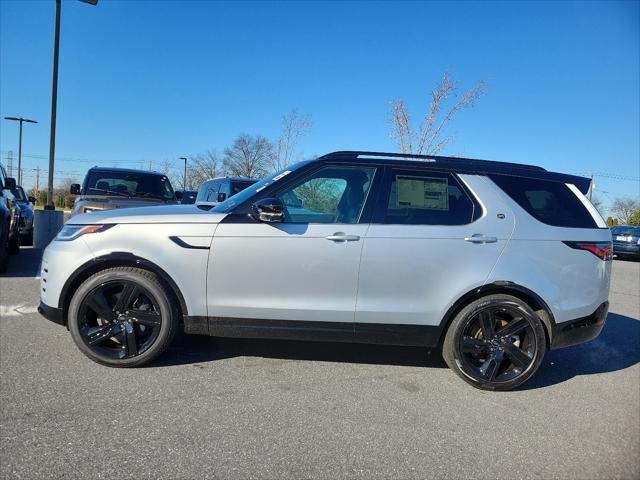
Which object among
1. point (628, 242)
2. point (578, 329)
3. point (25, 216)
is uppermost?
point (628, 242)

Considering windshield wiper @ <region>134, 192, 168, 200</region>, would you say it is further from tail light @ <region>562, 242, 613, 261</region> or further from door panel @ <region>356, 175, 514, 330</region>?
tail light @ <region>562, 242, 613, 261</region>

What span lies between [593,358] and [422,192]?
2732mm

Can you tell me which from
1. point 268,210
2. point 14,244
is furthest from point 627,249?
point 14,244

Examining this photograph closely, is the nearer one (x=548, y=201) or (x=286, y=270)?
(x=286, y=270)

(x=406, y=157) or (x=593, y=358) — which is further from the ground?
(x=406, y=157)

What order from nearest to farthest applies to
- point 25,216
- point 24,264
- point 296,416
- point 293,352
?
1. point 296,416
2. point 293,352
3. point 24,264
4. point 25,216

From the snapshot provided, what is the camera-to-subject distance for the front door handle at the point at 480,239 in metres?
3.65

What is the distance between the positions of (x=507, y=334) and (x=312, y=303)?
63.6 inches

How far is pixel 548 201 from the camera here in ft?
12.7

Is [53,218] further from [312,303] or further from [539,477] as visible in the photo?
[539,477]

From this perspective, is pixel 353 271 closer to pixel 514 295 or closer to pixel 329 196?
pixel 329 196

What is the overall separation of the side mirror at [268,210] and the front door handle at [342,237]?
0.43m

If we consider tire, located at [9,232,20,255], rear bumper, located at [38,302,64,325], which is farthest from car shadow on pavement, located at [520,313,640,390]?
tire, located at [9,232,20,255]

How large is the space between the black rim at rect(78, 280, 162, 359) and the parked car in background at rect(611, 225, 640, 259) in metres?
19.7
